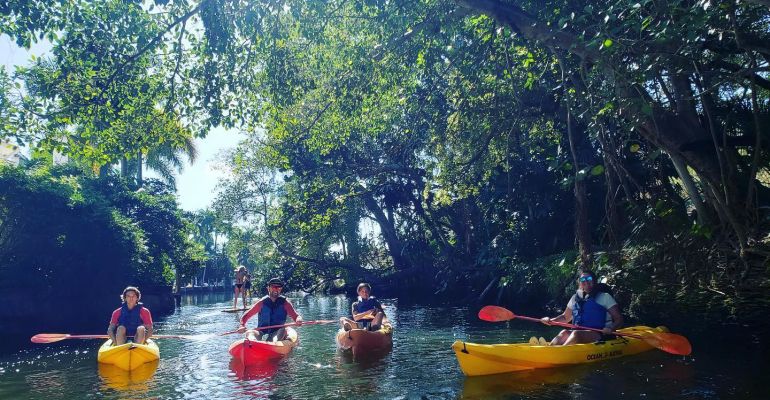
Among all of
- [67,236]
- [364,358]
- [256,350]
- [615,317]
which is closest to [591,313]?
[615,317]

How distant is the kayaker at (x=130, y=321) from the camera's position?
10.1 m

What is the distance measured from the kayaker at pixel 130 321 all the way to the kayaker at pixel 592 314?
701 centimetres

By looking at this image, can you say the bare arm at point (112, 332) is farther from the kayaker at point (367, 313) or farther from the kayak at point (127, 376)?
the kayaker at point (367, 313)

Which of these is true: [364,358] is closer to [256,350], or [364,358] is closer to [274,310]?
[256,350]

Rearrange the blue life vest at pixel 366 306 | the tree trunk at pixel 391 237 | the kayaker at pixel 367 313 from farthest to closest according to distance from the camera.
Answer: the tree trunk at pixel 391 237 < the blue life vest at pixel 366 306 < the kayaker at pixel 367 313

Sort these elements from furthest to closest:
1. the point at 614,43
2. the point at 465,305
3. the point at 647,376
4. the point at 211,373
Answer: the point at 465,305 < the point at 211,373 < the point at 647,376 < the point at 614,43

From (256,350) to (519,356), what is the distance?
4.37 metres

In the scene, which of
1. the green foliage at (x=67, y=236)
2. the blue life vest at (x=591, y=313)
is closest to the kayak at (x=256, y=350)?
the blue life vest at (x=591, y=313)

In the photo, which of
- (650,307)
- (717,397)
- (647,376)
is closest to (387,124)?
(650,307)

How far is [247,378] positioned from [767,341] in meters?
8.63

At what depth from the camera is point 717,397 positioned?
669 cm

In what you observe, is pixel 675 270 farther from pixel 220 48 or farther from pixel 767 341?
pixel 220 48

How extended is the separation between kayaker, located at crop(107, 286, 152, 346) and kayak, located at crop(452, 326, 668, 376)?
576cm

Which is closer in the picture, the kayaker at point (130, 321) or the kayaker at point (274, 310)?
the kayaker at point (130, 321)
